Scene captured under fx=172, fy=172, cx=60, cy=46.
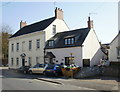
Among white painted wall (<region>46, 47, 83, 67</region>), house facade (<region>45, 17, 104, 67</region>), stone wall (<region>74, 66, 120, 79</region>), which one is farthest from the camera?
house facade (<region>45, 17, 104, 67</region>)

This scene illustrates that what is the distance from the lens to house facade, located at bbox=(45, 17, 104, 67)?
25.5 meters

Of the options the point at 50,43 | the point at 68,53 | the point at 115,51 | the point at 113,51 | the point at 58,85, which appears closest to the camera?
the point at 58,85

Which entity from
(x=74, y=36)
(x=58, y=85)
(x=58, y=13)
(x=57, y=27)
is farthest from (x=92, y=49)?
Result: (x=58, y=85)

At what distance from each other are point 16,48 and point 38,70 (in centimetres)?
1710

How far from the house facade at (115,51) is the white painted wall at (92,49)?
6.40ft

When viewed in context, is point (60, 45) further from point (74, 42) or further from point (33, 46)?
point (33, 46)

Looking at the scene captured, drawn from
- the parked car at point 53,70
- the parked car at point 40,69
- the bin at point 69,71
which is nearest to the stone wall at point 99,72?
the bin at point 69,71

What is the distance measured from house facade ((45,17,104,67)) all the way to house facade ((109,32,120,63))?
1.95 meters

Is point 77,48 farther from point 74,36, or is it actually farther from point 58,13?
point 58,13

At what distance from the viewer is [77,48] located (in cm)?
2553

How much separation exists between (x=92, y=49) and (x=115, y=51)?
3642 mm

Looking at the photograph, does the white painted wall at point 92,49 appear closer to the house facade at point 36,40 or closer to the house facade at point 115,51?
the house facade at point 115,51

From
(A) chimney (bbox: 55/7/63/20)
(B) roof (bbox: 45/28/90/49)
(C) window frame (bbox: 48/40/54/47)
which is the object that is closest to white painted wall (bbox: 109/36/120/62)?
(B) roof (bbox: 45/28/90/49)

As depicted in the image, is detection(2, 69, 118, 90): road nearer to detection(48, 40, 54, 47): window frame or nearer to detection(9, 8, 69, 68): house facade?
detection(48, 40, 54, 47): window frame
